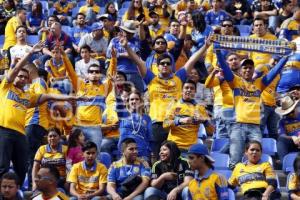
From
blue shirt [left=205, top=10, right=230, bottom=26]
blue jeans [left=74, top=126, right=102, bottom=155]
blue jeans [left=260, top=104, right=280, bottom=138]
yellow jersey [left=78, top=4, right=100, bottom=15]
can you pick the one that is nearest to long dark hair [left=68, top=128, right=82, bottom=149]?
blue jeans [left=74, top=126, right=102, bottom=155]

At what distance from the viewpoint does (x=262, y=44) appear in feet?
42.8

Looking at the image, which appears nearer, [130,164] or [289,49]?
[130,164]

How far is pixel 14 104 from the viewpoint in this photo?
1173 centimetres

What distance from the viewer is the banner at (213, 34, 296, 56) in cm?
1274

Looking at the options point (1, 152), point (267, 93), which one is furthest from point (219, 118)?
point (1, 152)

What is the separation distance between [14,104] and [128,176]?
1644 millimetres

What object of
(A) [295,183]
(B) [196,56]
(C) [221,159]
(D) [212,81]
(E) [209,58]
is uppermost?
(E) [209,58]

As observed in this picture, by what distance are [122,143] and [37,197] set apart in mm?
2424

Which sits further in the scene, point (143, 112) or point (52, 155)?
point (143, 112)

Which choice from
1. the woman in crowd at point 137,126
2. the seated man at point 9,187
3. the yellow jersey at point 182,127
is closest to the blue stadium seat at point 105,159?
the woman in crowd at point 137,126

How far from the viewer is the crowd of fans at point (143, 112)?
11.2 meters

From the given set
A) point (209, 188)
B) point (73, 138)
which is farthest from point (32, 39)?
point (209, 188)

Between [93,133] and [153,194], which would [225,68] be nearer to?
[93,133]

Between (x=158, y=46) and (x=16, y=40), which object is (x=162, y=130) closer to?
(x=158, y=46)
